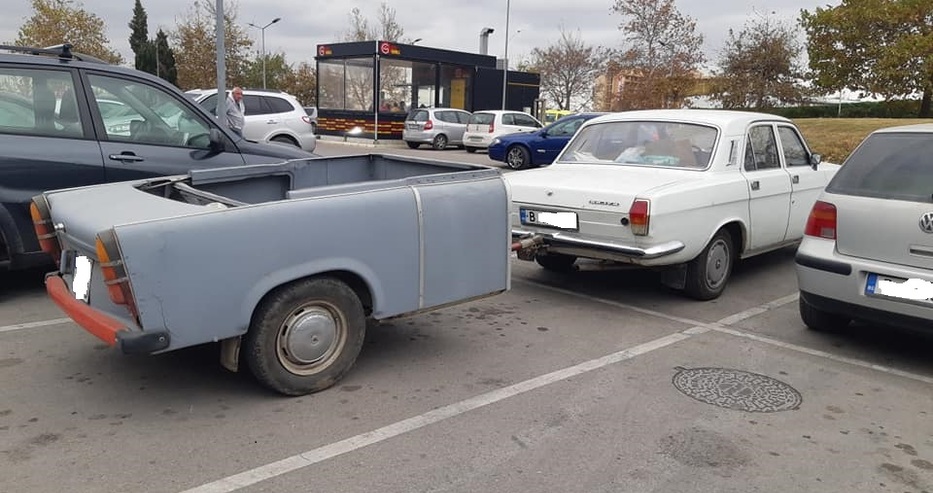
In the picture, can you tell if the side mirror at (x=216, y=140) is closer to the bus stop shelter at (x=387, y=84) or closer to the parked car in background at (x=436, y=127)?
the parked car in background at (x=436, y=127)

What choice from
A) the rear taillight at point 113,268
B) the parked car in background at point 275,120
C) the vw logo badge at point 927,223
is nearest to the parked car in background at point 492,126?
the parked car in background at point 275,120

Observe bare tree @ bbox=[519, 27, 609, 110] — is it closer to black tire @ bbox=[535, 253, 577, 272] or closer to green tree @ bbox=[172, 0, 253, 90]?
green tree @ bbox=[172, 0, 253, 90]

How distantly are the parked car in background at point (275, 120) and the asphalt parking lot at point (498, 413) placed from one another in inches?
370

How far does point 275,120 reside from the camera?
1518 centimetres

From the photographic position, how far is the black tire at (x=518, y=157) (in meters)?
19.4

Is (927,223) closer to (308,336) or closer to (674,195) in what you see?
(674,195)

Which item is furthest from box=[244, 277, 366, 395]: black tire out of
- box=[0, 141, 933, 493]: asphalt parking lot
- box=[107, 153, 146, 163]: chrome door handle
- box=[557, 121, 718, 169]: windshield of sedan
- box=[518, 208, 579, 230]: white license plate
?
box=[557, 121, 718, 169]: windshield of sedan

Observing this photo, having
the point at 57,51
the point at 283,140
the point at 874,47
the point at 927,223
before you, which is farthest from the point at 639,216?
the point at 874,47

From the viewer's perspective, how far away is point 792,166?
7527 mm

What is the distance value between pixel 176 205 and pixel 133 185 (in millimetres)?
1054

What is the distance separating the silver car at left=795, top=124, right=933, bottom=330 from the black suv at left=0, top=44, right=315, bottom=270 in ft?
16.0

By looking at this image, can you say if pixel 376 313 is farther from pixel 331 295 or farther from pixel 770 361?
pixel 770 361

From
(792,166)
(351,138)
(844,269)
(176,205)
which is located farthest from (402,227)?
(351,138)

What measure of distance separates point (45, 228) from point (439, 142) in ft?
73.3
